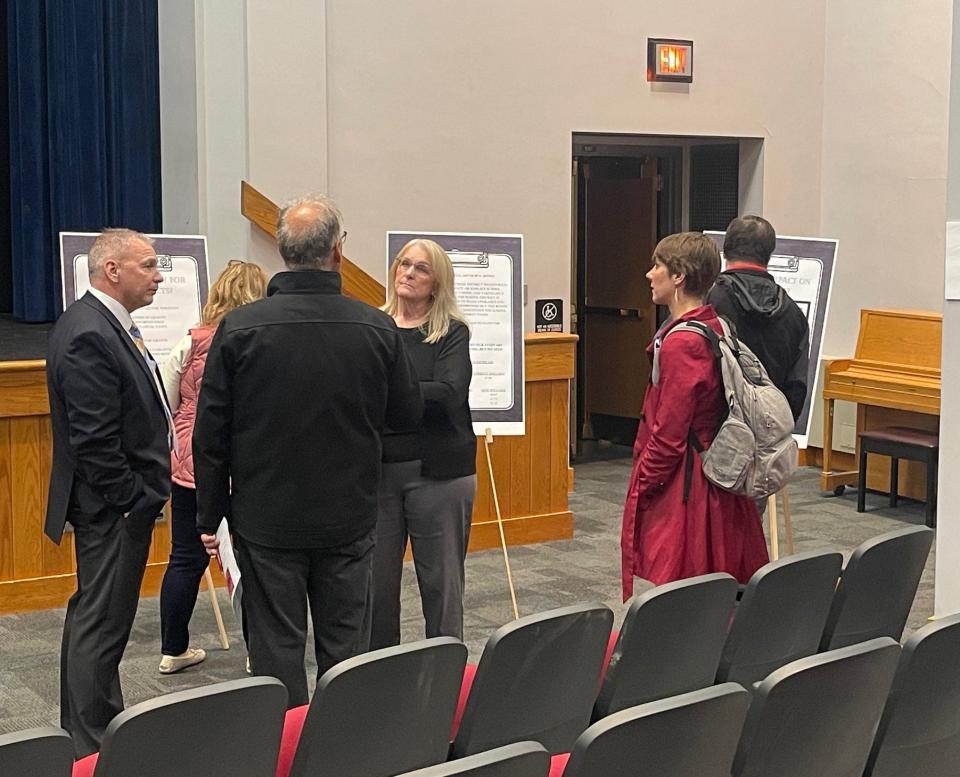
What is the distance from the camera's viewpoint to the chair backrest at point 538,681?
98.6 inches

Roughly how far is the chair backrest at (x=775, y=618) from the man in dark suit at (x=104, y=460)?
162 cm

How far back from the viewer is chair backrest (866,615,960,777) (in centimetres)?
250

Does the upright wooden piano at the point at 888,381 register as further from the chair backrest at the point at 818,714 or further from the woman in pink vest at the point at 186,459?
the chair backrest at the point at 818,714

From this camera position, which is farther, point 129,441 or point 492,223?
point 492,223

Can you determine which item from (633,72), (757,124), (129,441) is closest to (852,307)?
(757,124)

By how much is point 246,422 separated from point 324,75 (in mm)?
4433

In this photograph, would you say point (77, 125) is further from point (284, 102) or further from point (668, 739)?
point (668, 739)

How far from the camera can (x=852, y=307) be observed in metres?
8.87

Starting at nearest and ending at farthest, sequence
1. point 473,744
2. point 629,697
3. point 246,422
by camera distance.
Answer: point 473,744 < point 629,697 < point 246,422

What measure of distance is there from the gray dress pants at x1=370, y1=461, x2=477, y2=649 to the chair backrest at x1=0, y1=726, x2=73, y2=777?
213cm

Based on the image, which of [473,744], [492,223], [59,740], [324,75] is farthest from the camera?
[492,223]

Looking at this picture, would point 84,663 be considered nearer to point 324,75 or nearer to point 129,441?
point 129,441

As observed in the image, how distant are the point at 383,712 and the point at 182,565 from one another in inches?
93.5

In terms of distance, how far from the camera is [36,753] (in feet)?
6.17
